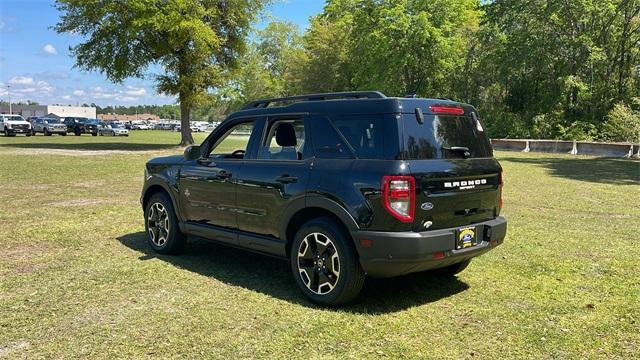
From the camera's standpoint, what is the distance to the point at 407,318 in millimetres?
4871

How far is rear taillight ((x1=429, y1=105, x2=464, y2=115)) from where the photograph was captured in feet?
16.9

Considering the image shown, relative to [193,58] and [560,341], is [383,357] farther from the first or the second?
[193,58]

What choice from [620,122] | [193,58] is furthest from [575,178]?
[193,58]

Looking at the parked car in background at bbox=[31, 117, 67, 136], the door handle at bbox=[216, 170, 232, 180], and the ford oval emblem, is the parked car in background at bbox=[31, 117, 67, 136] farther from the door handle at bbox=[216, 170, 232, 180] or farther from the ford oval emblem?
the ford oval emblem

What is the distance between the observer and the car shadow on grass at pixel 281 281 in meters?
5.31

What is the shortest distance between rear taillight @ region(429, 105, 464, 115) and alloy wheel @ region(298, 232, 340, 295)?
1.52 m

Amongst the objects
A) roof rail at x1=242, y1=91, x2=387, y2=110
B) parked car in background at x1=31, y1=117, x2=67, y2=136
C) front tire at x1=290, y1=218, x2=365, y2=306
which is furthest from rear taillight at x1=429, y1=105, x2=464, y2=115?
parked car in background at x1=31, y1=117, x2=67, y2=136

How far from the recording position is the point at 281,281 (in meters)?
5.98

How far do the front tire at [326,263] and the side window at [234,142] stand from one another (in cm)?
141

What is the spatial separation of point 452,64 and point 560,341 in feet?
144

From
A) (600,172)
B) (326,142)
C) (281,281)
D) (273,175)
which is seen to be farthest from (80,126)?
(326,142)

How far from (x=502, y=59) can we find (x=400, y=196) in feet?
120

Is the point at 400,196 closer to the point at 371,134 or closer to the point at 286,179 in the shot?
the point at 371,134

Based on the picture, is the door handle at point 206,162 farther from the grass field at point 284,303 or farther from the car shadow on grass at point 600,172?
the car shadow on grass at point 600,172
